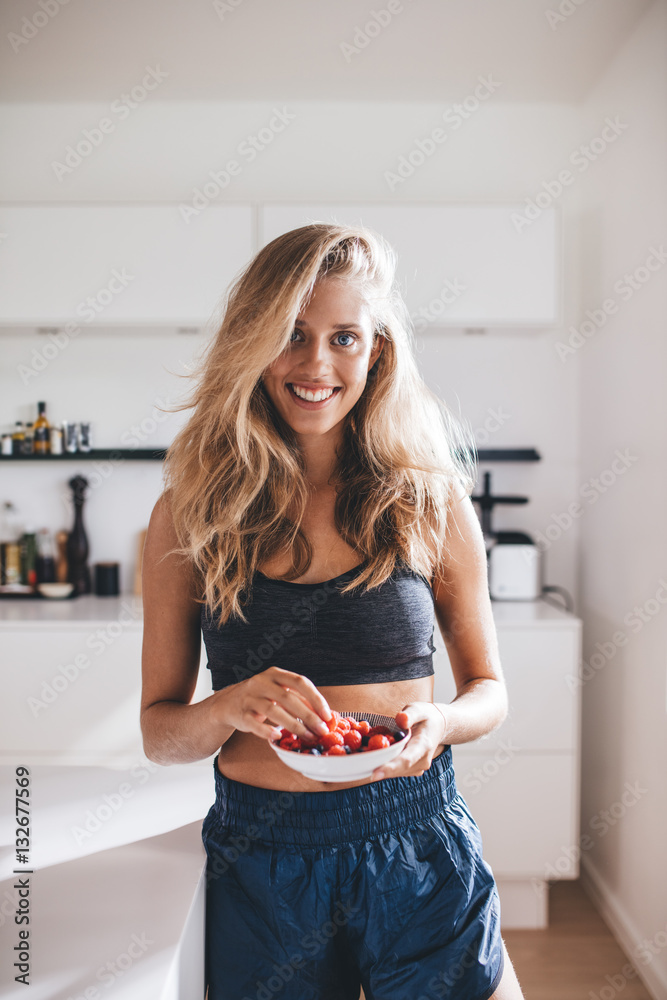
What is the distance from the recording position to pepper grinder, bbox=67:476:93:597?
2.94m

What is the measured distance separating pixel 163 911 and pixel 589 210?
8.95 feet

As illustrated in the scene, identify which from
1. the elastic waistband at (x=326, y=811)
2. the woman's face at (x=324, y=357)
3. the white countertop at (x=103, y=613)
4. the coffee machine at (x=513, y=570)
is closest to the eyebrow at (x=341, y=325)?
the woman's face at (x=324, y=357)

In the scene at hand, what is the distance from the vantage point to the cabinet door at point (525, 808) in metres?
2.42

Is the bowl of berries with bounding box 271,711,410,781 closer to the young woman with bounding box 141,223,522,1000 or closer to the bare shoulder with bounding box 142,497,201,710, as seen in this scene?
the young woman with bounding box 141,223,522,1000

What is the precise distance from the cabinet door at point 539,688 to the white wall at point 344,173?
62 centimetres

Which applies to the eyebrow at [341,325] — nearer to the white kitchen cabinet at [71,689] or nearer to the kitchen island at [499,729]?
the kitchen island at [499,729]

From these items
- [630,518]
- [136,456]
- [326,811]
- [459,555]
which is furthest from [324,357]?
[136,456]

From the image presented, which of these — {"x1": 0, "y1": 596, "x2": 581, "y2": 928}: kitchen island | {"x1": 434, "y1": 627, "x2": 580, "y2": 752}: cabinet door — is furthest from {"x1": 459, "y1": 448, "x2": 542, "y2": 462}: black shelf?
{"x1": 434, "y1": 627, "x2": 580, "y2": 752}: cabinet door

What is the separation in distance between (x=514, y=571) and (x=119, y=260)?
5.77 feet

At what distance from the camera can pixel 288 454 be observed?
1190 millimetres

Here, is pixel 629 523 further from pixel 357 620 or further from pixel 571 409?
pixel 357 620

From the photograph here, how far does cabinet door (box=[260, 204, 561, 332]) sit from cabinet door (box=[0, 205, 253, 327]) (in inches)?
7.5

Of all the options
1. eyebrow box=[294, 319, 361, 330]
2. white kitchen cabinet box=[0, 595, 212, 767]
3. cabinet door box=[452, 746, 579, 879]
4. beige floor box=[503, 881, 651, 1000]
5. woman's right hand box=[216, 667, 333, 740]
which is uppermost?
eyebrow box=[294, 319, 361, 330]

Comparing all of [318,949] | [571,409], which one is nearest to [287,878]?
[318,949]
